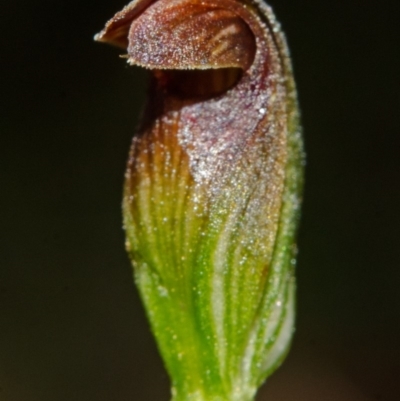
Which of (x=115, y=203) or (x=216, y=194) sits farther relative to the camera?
(x=115, y=203)

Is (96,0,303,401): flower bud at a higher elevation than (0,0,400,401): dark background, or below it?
higher

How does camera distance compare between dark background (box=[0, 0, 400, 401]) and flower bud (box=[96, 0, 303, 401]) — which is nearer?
flower bud (box=[96, 0, 303, 401])

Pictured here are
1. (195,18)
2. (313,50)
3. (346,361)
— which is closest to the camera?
(195,18)

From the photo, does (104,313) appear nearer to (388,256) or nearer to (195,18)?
(388,256)

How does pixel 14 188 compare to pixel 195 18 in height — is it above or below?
below

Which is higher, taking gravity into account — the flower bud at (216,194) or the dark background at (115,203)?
the flower bud at (216,194)

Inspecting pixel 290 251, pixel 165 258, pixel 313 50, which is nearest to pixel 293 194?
pixel 290 251

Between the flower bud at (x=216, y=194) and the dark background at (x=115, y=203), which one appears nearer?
the flower bud at (x=216, y=194)

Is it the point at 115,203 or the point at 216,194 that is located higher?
the point at 216,194
